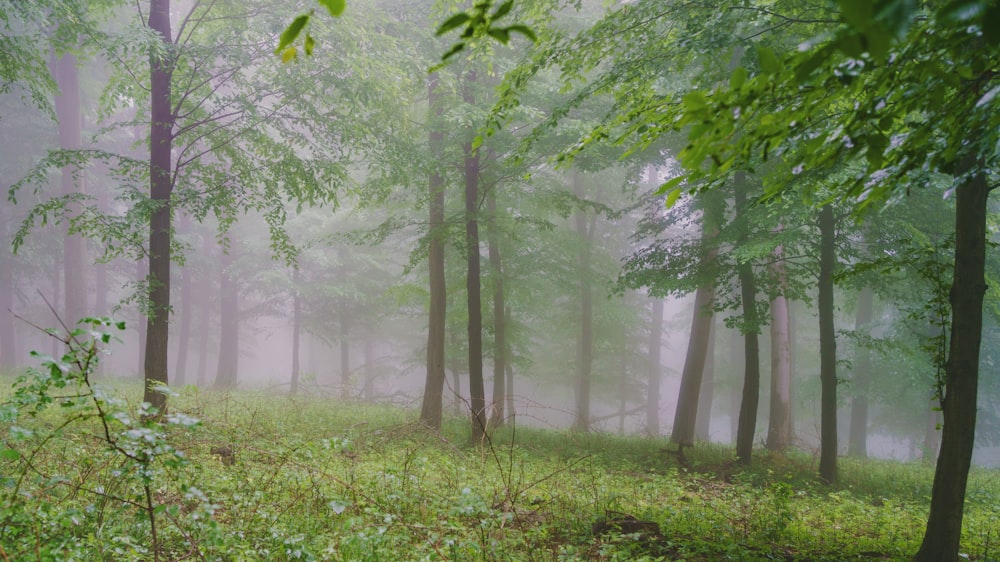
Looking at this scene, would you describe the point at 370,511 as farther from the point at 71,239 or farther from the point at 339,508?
the point at 71,239

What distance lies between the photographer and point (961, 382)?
14.9ft

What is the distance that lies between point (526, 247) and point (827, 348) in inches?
332

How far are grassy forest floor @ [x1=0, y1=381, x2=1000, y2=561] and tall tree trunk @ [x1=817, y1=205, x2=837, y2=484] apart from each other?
3.80ft

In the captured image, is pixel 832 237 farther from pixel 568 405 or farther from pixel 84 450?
pixel 568 405

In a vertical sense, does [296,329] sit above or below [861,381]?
above

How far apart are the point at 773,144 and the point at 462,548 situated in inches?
126

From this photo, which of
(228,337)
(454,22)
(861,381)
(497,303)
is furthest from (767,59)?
(228,337)

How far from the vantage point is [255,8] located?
368 inches

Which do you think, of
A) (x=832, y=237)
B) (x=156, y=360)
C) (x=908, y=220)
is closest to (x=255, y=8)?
(x=156, y=360)

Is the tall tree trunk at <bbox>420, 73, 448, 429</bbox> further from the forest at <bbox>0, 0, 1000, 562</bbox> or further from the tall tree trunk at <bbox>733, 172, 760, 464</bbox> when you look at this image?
the tall tree trunk at <bbox>733, 172, 760, 464</bbox>

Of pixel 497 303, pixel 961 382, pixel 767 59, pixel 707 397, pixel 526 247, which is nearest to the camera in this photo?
pixel 767 59

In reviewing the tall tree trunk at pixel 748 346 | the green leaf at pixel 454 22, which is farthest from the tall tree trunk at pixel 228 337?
the green leaf at pixel 454 22

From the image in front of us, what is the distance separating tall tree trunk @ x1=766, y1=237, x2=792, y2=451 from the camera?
1282 centimetres

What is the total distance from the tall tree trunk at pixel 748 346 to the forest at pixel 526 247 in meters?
0.06
